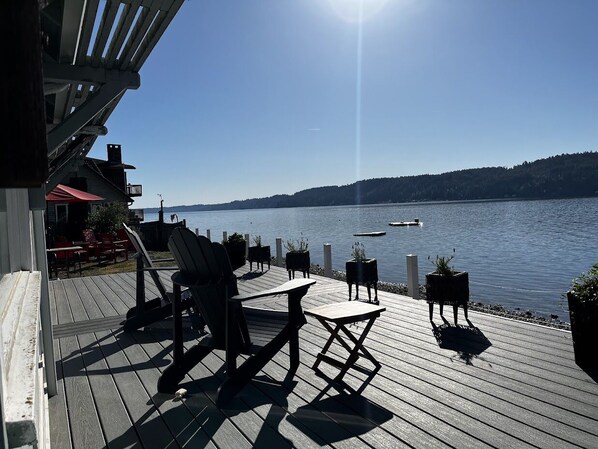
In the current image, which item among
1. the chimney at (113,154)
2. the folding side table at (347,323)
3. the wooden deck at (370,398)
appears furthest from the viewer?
the chimney at (113,154)

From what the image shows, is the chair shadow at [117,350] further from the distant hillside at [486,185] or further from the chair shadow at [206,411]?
the distant hillside at [486,185]

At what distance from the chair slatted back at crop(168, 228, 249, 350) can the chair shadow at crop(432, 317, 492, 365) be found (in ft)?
5.58

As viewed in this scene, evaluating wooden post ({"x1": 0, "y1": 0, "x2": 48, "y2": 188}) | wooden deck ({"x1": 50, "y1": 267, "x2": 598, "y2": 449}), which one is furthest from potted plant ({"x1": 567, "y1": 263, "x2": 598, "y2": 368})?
wooden post ({"x1": 0, "y1": 0, "x2": 48, "y2": 188})

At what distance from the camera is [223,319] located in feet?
8.77

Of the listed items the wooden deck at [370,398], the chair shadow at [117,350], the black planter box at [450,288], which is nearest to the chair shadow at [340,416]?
the wooden deck at [370,398]

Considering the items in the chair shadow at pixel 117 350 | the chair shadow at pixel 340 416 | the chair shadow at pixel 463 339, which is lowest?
the chair shadow at pixel 117 350

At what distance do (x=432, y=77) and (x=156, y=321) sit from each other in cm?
1167

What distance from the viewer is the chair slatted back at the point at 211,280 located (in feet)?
8.38

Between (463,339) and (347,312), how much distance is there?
1285 millimetres

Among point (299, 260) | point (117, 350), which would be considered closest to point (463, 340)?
point (117, 350)

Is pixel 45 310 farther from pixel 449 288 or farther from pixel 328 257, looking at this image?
pixel 328 257

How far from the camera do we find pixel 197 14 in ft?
26.5

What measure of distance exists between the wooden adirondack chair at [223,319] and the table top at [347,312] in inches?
6.4

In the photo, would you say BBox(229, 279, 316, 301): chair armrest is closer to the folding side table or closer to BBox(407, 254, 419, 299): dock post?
the folding side table
